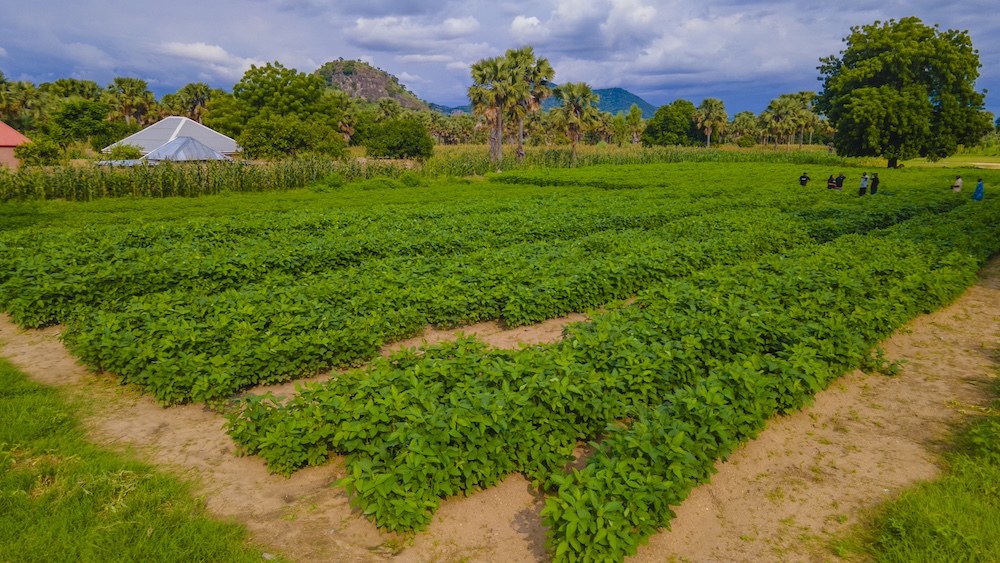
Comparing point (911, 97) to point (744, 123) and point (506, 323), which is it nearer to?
point (506, 323)

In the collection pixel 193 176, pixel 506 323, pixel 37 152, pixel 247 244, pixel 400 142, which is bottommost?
pixel 506 323

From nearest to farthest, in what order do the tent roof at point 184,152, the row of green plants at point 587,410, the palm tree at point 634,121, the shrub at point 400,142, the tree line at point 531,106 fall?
the row of green plants at point 587,410
the tent roof at point 184,152
the tree line at point 531,106
the shrub at point 400,142
the palm tree at point 634,121

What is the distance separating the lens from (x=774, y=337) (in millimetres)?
7602

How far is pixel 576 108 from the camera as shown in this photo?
2088 inches

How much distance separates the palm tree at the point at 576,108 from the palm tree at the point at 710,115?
42.5 m

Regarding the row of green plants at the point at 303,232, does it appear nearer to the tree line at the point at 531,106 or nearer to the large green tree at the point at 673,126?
the tree line at the point at 531,106

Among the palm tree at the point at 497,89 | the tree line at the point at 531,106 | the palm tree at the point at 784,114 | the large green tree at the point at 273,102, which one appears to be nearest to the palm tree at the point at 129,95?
the tree line at the point at 531,106

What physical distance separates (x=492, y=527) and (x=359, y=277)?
262 inches

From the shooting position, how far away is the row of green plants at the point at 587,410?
4.57 meters

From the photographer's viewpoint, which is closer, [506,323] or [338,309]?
[338,309]

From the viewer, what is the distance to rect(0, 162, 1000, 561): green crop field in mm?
4973

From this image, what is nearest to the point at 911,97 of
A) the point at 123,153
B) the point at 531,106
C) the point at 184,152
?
the point at 531,106

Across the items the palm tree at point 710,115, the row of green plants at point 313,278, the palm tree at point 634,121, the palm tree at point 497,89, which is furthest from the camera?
the palm tree at point 634,121

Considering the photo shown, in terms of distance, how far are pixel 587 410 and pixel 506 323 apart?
4.31 meters
